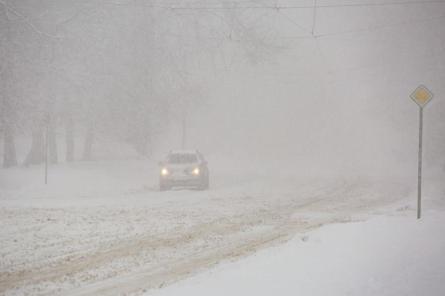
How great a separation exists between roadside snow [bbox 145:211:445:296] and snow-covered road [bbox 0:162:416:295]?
2.81 feet

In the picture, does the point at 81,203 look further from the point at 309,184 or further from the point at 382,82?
the point at 382,82

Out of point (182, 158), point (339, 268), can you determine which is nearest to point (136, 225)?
point (339, 268)

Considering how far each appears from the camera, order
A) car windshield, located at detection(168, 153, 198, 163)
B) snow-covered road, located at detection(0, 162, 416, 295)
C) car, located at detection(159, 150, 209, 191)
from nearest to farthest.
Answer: snow-covered road, located at detection(0, 162, 416, 295) < car, located at detection(159, 150, 209, 191) < car windshield, located at detection(168, 153, 198, 163)

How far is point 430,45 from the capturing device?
51750mm

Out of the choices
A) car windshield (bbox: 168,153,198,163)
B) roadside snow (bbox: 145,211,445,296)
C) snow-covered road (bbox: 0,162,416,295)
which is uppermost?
car windshield (bbox: 168,153,198,163)

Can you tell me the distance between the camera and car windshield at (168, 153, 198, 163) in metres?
24.1

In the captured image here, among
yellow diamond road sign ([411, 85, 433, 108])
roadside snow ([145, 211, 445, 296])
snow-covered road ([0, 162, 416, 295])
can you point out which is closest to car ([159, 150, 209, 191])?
snow-covered road ([0, 162, 416, 295])

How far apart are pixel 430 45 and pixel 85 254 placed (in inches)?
1919

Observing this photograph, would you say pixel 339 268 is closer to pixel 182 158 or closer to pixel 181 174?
pixel 181 174

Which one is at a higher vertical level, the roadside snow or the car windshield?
the car windshield

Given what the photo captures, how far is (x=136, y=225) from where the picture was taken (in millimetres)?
13242

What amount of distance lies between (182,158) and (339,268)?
16852 millimetres

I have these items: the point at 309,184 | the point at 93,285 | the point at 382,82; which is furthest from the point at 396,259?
the point at 382,82

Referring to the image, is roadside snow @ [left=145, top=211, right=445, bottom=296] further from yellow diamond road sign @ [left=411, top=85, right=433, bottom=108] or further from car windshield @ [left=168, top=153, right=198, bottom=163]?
car windshield @ [left=168, top=153, right=198, bottom=163]
